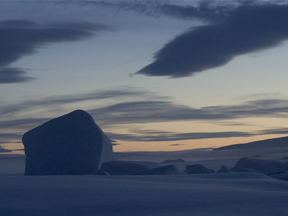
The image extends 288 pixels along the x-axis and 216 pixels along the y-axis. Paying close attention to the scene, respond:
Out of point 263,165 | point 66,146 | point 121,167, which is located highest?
point 66,146

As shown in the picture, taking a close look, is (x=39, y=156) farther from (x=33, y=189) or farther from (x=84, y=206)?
(x=84, y=206)

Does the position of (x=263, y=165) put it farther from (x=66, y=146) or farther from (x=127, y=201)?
(x=127, y=201)

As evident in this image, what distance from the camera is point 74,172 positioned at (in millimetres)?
6578

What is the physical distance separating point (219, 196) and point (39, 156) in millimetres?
5390

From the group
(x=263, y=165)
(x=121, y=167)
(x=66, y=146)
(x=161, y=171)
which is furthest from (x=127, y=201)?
(x=263, y=165)

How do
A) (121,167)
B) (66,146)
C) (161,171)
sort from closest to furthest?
1. (161,171)
2. (121,167)
3. (66,146)

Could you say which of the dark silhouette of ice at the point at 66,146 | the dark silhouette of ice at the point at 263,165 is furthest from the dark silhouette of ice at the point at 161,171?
the dark silhouette of ice at the point at 263,165

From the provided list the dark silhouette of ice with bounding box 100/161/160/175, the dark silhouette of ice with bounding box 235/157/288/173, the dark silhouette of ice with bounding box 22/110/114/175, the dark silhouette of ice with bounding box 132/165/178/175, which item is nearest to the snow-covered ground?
the dark silhouette of ice with bounding box 132/165/178/175

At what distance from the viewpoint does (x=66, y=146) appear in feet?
22.3

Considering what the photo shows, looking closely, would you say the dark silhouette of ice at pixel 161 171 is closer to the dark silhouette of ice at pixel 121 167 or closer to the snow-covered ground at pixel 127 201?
the dark silhouette of ice at pixel 121 167

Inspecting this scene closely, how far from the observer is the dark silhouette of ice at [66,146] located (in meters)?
6.63

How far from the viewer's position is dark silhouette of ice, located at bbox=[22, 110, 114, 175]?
261 inches

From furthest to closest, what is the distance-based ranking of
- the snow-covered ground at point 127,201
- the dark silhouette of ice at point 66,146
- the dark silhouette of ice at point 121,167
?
the dark silhouette of ice at point 66,146, the dark silhouette of ice at point 121,167, the snow-covered ground at point 127,201

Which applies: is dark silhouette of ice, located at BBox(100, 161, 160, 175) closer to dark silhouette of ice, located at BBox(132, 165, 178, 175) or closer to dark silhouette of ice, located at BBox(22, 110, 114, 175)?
dark silhouette of ice, located at BBox(22, 110, 114, 175)
